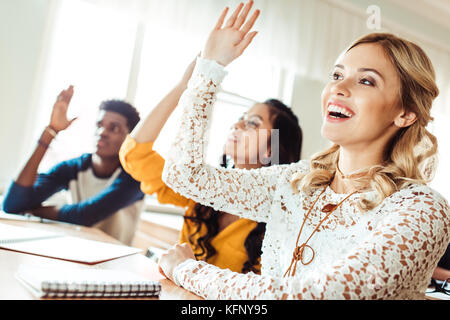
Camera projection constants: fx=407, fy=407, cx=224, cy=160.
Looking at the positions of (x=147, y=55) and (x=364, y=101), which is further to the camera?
(x=147, y=55)

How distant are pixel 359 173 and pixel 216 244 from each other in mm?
752

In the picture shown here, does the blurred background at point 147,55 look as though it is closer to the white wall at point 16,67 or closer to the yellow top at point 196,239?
the white wall at point 16,67

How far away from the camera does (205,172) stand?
3.58 ft

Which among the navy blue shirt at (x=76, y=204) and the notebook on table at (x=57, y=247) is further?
the navy blue shirt at (x=76, y=204)

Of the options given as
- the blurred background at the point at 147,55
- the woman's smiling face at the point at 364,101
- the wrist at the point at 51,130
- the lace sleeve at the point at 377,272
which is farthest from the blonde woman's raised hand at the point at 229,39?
the wrist at the point at 51,130

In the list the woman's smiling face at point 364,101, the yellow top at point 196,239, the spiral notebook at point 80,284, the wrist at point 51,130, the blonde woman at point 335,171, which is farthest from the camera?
the wrist at point 51,130

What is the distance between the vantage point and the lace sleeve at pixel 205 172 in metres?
1.02

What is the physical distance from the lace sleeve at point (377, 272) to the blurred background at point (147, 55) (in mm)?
1328

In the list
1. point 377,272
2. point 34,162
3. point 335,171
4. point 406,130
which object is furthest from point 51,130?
point 377,272

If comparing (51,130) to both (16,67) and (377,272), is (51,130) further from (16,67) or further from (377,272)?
(377,272)

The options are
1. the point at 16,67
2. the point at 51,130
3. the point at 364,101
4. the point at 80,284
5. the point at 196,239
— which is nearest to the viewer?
the point at 80,284

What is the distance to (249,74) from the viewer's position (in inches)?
153

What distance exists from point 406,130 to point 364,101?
17cm

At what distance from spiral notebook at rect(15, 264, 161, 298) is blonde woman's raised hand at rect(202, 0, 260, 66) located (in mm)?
582
